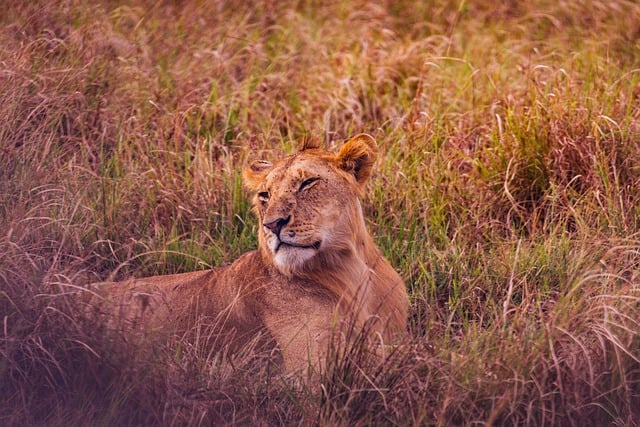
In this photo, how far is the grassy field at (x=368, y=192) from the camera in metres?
4.00

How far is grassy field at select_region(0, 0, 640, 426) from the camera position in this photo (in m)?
4.00

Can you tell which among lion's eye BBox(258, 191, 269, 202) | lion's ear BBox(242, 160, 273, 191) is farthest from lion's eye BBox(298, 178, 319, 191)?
lion's ear BBox(242, 160, 273, 191)

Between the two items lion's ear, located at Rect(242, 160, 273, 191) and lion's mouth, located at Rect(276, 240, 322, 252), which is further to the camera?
lion's ear, located at Rect(242, 160, 273, 191)

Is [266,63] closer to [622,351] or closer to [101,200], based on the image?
[101,200]

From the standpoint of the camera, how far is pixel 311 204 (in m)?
4.38

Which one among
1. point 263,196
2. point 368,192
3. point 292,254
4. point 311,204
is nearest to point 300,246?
point 292,254

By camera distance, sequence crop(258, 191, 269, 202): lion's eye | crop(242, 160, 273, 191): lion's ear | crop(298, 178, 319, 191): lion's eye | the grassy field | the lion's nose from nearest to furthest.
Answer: the grassy field → the lion's nose → crop(298, 178, 319, 191): lion's eye → crop(258, 191, 269, 202): lion's eye → crop(242, 160, 273, 191): lion's ear

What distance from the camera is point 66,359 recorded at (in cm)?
406

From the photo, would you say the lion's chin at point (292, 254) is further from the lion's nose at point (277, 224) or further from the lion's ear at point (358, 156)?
the lion's ear at point (358, 156)

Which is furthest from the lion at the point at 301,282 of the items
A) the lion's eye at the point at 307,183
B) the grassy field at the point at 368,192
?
the grassy field at the point at 368,192

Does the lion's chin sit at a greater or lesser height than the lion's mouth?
lesser

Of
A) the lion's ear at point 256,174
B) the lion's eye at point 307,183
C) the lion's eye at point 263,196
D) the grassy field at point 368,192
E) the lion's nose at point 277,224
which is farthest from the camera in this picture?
the lion's ear at point 256,174

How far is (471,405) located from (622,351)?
2.10 feet

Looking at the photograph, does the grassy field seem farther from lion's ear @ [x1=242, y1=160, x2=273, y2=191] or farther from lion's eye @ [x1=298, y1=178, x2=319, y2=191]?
lion's eye @ [x1=298, y1=178, x2=319, y2=191]
